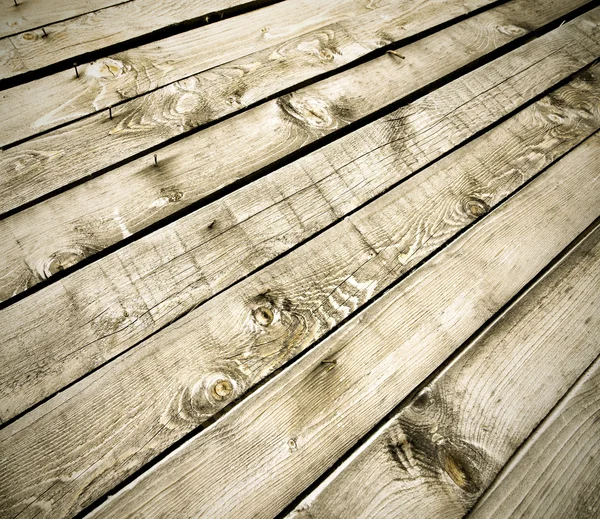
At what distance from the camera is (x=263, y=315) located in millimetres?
1080

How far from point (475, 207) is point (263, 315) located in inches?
31.7

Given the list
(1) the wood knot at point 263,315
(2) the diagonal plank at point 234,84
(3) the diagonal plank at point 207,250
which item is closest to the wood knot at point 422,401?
(1) the wood knot at point 263,315

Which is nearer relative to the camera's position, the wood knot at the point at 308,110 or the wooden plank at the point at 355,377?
the wooden plank at the point at 355,377

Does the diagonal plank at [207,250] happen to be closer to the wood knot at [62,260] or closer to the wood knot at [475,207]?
the wood knot at [62,260]

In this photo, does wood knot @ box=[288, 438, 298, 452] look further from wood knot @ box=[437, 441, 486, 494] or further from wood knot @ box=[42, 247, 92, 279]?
wood knot @ box=[42, 247, 92, 279]

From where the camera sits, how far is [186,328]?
1.04 meters

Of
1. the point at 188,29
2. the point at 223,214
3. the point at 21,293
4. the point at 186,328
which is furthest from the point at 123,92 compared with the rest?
the point at 186,328

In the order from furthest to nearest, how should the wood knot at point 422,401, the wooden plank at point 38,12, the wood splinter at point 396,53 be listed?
the wood splinter at point 396,53
the wooden plank at point 38,12
the wood knot at point 422,401

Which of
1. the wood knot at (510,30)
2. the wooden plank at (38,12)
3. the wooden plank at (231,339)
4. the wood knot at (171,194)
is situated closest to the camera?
the wooden plank at (231,339)

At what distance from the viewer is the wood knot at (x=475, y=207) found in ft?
4.25

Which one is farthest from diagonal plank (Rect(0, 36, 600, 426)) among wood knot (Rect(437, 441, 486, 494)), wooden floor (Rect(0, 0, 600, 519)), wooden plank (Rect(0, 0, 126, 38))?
wooden plank (Rect(0, 0, 126, 38))

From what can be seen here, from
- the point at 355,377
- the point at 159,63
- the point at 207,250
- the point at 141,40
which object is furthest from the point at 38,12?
the point at 355,377

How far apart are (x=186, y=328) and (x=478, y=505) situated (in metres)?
0.86

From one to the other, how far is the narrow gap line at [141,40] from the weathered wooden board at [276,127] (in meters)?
0.30
